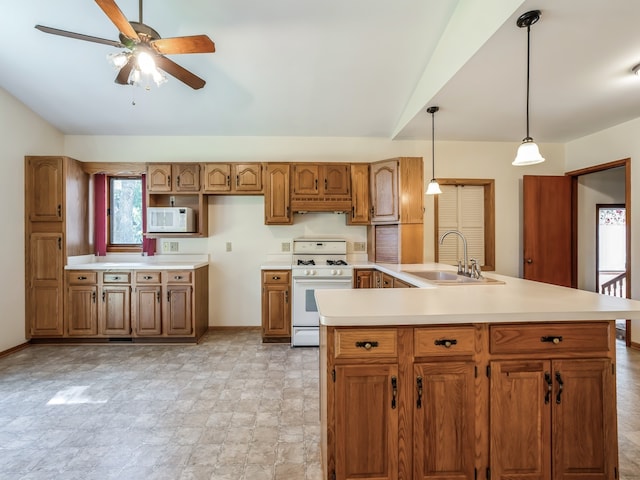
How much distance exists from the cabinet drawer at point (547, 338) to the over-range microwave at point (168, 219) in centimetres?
350

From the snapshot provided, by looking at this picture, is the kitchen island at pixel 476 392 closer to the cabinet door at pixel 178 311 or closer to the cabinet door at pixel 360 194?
the cabinet door at pixel 360 194

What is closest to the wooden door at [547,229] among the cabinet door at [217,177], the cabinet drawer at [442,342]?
the cabinet drawer at [442,342]

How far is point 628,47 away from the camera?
2.13 metres

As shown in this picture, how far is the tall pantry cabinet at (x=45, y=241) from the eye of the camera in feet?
11.5

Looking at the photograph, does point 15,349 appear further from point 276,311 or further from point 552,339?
point 552,339

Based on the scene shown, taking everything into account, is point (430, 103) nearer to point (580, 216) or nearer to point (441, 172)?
point (441, 172)

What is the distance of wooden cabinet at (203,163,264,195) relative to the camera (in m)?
3.79

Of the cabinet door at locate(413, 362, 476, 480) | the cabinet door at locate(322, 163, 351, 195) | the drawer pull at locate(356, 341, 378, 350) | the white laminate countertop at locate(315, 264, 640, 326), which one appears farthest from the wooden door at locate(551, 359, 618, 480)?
the cabinet door at locate(322, 163, 351, 195)

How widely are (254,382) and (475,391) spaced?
6.18 feet

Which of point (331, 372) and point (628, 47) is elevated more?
point (628, 47)

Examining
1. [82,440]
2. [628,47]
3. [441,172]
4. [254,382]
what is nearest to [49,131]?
[82,440]

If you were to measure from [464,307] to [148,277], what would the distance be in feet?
11.2

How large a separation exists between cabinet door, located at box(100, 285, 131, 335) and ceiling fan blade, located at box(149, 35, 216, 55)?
264cm

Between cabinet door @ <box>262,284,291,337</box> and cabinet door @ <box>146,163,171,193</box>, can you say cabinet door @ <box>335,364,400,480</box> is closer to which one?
cabinet door @ <box>262,284,291,337</box>
